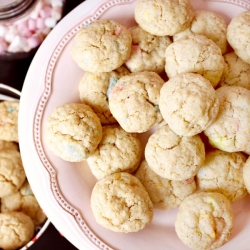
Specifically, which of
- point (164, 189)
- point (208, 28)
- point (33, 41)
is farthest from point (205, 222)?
point (33, 41)

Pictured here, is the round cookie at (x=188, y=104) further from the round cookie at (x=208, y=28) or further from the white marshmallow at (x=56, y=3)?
the white marshmallow at (x=56, y=3)

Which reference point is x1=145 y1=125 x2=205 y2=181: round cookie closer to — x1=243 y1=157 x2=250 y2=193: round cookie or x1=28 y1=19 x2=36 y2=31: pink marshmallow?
x1=243 y1=157 x2=250 y2=193: round cookie

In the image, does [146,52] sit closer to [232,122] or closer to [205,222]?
[232,122]

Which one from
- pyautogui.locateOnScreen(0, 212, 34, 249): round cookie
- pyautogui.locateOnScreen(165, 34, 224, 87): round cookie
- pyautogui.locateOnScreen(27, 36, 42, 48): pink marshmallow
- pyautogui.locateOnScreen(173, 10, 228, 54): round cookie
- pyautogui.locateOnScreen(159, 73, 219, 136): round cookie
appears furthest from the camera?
pyautogui.locateOnScreen(27, 36, 42, 48): pink marshmallow

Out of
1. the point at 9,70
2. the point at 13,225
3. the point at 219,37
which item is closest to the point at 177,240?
the point at 13,225

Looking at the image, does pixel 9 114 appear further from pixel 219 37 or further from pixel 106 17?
pixel 219 37

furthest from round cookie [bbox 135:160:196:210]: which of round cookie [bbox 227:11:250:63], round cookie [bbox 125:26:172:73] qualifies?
round cookie [bbox 227:11:250:63]
